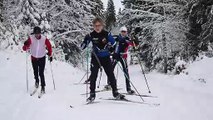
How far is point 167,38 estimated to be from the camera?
20516 millimetres

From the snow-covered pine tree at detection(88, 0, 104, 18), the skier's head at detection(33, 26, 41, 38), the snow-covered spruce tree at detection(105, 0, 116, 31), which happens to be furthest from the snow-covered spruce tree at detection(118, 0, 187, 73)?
the snow-covered spruce tree at detection(105, 0, 116, 31)

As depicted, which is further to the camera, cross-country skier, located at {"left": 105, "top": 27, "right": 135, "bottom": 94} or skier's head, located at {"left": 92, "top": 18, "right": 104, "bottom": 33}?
cross-country skier, located at {"left": 105, "top": 27, "right": 135, "bottom": 94}

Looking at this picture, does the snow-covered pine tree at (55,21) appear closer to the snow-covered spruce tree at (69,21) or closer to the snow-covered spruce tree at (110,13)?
the snow-covered spruce tree at (69,21)

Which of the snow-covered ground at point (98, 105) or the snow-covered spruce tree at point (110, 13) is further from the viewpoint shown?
the snow-covered spruce tree at point (110, 13)

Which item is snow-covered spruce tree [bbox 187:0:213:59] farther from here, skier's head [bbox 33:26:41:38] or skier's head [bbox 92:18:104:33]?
skier's head [bbox 33:26:41:38]

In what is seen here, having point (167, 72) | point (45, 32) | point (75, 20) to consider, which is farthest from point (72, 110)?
point (75, 20)

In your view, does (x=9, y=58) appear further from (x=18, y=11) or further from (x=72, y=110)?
(x=72, y=110)

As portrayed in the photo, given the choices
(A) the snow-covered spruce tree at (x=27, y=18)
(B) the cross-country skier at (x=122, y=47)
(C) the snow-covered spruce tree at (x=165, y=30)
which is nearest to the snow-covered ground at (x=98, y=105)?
(B) the cross-country skier at (x=122, y=47)

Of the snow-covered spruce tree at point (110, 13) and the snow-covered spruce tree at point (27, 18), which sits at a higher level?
the snow-covered spruce tree at point (110, 13)

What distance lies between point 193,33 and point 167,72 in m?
3.01

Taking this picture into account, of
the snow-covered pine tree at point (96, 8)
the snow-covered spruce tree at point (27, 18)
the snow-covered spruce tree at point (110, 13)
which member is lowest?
the snow-covered spruce tree at point (27, 18)

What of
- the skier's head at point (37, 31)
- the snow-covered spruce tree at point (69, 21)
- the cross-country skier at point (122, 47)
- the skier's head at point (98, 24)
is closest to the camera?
the skier's head at point (98, 24)

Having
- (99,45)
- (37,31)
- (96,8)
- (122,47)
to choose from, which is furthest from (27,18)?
(96,8)

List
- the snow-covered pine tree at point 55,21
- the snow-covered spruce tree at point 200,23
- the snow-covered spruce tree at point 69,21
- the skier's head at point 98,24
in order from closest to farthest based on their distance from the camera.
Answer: the skier's head at point 98,24 < the snow-covered spruce tree at point 200,23 < the snow-covered pine tree at point 55,21 < the snow-covered spruce tree at point 69,21
